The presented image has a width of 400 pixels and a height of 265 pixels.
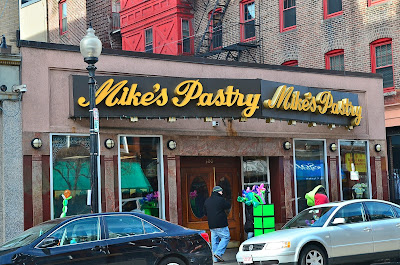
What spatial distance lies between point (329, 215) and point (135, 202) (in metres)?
5.12

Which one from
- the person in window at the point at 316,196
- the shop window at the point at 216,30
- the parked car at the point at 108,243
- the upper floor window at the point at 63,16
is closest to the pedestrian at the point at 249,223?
the person in window at the point at 316,196

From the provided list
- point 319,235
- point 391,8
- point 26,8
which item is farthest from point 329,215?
point 26,8

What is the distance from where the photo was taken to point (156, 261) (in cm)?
1159

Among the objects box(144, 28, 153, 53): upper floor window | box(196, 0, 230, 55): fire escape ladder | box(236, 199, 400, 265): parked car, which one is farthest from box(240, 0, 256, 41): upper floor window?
box(236, 199, 400, 265): parked car

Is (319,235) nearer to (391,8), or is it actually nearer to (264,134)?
(264,134)

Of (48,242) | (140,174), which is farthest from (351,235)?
(48,242)

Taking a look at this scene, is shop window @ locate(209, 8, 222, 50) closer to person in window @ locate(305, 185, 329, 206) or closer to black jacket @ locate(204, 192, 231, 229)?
person in window @ locate(305, 185, 329, 206)

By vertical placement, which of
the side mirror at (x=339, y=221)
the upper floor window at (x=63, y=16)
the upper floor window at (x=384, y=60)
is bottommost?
the side mirror at (x=339, y=221)

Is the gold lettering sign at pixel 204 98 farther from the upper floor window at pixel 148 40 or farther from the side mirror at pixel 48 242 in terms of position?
the upper floor window at pixel 148 40

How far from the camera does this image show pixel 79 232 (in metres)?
11.3

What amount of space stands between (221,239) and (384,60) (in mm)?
13719

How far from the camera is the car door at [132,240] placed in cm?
1134

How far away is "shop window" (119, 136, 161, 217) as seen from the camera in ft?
54.7

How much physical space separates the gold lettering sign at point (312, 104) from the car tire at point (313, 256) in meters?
4.62
